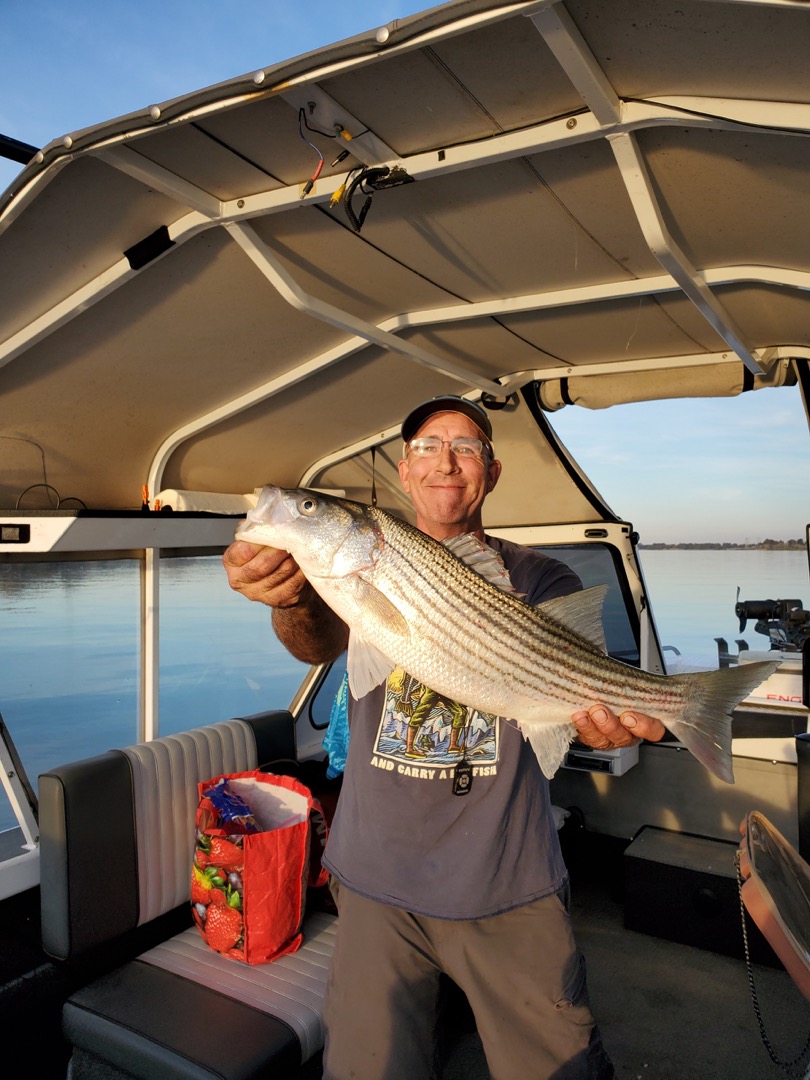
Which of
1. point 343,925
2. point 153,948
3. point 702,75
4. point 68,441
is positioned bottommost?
point 153,948

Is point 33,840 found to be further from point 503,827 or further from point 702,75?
point 702,75

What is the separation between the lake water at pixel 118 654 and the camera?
15.5 ft

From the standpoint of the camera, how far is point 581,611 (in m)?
2.66

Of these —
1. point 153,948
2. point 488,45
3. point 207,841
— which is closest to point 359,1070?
point 207,841

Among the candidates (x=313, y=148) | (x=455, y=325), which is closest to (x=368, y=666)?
(x=313, y=148)

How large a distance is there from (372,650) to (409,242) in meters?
2.25

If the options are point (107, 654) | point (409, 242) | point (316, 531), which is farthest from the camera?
point (107, 654)

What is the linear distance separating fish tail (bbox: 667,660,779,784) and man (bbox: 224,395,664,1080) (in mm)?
104

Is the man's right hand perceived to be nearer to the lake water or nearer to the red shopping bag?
the red shopping bag

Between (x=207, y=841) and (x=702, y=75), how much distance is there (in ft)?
13.0

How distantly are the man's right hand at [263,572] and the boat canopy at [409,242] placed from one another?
1442 mm

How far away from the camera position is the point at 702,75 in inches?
98.6

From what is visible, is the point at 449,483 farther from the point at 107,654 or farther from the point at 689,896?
the point at 689,896

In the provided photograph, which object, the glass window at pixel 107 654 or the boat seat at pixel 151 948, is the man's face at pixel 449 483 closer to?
the boat seat at pixel 151 948
